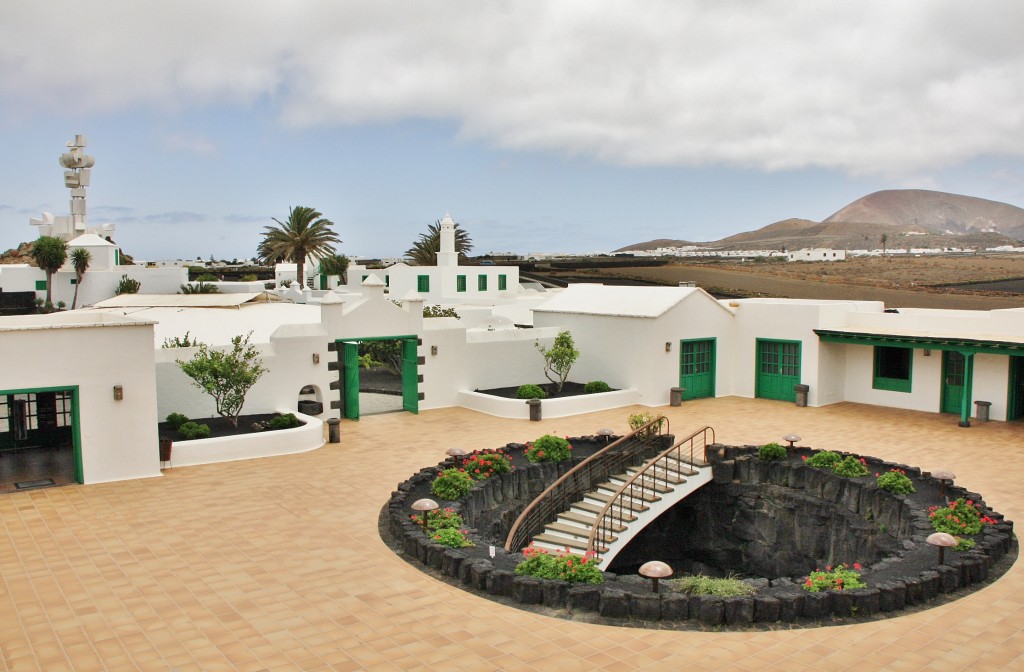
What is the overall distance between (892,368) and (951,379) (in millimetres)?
1753

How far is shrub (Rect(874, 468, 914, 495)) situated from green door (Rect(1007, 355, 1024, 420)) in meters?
8.79

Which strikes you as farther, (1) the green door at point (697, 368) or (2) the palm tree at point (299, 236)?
(2) the palm tree at point (299, 236)

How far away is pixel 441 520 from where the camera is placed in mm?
12734

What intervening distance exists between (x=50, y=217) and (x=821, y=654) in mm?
74815

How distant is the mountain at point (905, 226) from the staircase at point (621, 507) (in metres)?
25.3

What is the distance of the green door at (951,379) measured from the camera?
23.0 metres

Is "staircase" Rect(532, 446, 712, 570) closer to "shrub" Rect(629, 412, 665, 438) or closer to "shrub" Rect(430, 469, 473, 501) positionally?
"shrub" Rect(629, 412, 665, 438)

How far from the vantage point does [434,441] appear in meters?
19.8

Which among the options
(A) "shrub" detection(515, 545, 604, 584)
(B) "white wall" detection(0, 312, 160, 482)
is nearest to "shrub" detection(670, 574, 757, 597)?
(A) "shrub" detection(515, 545, 604, 584)

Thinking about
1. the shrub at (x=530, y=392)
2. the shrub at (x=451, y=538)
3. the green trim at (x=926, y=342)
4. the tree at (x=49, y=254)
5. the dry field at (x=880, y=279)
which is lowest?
the shrub at (x=451, y=538)

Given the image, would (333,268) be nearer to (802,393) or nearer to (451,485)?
(802,393)

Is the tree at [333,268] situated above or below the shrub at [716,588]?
above

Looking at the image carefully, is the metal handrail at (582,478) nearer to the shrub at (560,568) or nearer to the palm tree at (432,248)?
the shrub at (560,568)

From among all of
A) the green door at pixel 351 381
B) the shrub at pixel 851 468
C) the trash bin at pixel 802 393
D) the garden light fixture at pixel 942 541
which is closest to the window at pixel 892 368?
the trash bin at pixel 802 393
